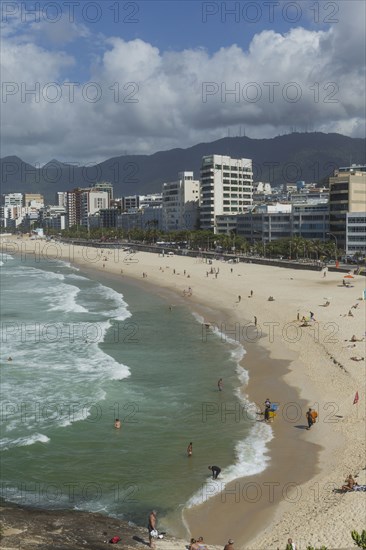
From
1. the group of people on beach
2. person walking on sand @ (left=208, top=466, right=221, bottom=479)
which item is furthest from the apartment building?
person walking on sand @ (left=208, top=466, right=221, bottom=479)

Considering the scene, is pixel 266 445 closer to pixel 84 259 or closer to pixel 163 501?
pixel 163 501

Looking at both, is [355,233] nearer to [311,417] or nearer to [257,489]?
[311,417]

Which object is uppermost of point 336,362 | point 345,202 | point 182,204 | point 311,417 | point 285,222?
point 182,204

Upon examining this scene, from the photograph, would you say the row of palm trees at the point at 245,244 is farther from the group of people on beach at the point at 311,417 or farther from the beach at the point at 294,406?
the group of people on beach at the point at 311,417

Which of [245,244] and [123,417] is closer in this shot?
[123,417]

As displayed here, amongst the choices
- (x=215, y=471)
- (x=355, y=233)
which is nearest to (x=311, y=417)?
(x=215, y=471)

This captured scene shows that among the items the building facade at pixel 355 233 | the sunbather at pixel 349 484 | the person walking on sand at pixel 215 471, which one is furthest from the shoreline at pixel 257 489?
the building facade at pixel 355 233
